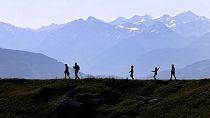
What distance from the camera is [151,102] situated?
4797cm

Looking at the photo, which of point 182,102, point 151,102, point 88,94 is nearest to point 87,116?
point 88,94

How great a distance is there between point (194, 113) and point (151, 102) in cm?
655

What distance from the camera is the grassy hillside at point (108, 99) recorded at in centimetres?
4522

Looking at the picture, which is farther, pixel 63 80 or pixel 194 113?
pixel 63 80

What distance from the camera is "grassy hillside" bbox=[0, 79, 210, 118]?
45.2 metres

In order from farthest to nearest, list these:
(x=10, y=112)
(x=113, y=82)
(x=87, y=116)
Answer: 1. (x=113, y=82)
2. (x=10, y=112)
3. (x=87, y=116)

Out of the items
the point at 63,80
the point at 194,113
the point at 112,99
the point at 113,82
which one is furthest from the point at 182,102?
the point at 63,80

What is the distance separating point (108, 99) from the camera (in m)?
52.1

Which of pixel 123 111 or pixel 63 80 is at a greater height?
pixel 63 80

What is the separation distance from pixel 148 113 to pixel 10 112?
1662 cm

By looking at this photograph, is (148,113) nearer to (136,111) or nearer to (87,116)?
(136,111)

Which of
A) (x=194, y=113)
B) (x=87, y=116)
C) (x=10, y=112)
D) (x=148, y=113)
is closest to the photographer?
(x=194, y=113)

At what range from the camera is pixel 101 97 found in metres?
52.4

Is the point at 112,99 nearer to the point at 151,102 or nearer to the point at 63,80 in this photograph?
the point at 151,102
